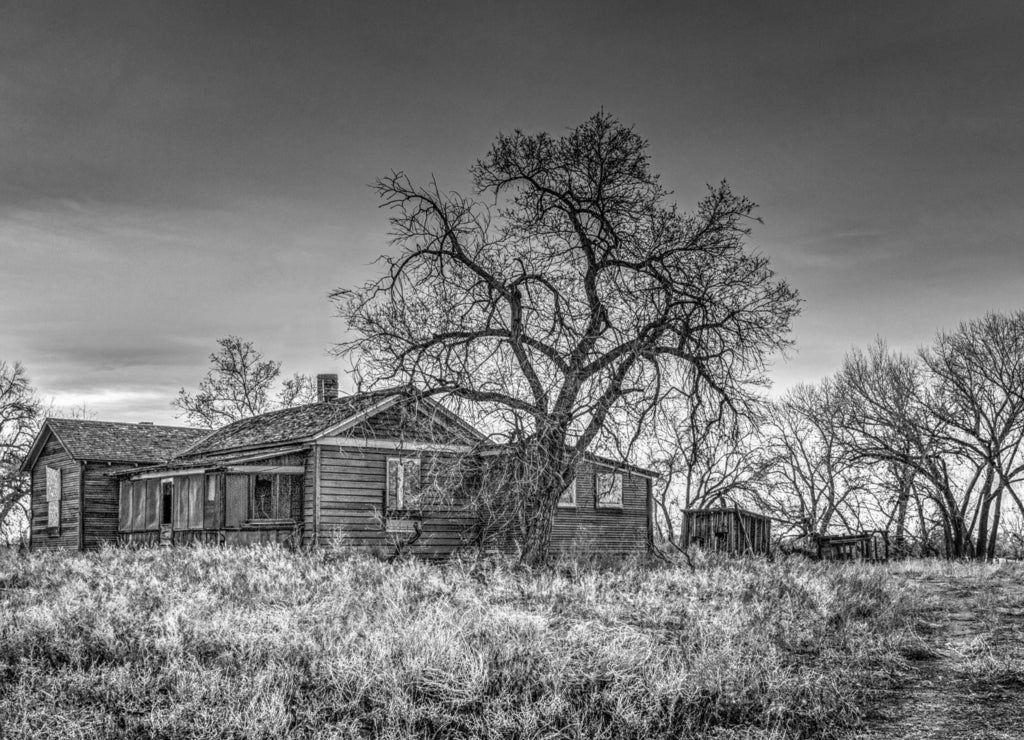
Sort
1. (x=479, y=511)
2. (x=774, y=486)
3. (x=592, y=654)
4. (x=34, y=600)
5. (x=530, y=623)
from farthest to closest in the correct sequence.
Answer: (x=774, y=486), (x=479, y=511), (x=34, y=600), (x=530, y=623), (x=592, y=654)

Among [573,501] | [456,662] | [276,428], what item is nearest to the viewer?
[456,662]

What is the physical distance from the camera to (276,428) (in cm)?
2830

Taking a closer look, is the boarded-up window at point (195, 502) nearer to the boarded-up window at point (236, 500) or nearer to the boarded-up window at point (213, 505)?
the boarded-up window at point (213, 505)

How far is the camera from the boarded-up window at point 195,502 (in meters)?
26.7

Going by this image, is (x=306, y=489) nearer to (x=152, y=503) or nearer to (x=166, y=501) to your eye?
(x=152, y=503)

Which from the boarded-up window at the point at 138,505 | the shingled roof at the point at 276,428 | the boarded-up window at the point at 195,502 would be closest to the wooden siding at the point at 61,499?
the boarded-up window at the point at 138,505

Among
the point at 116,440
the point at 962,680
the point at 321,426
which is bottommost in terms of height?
the point at 962,680

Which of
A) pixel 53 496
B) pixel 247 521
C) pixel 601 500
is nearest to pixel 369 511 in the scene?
pixel 247 521

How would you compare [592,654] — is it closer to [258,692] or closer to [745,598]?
[258,692]

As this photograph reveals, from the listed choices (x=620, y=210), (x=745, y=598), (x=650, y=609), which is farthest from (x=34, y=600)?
(x=620, y=210)

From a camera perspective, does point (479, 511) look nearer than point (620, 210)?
No

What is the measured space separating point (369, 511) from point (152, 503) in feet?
29.5

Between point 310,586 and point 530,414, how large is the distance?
5477 mm

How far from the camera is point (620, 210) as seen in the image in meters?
17.8
